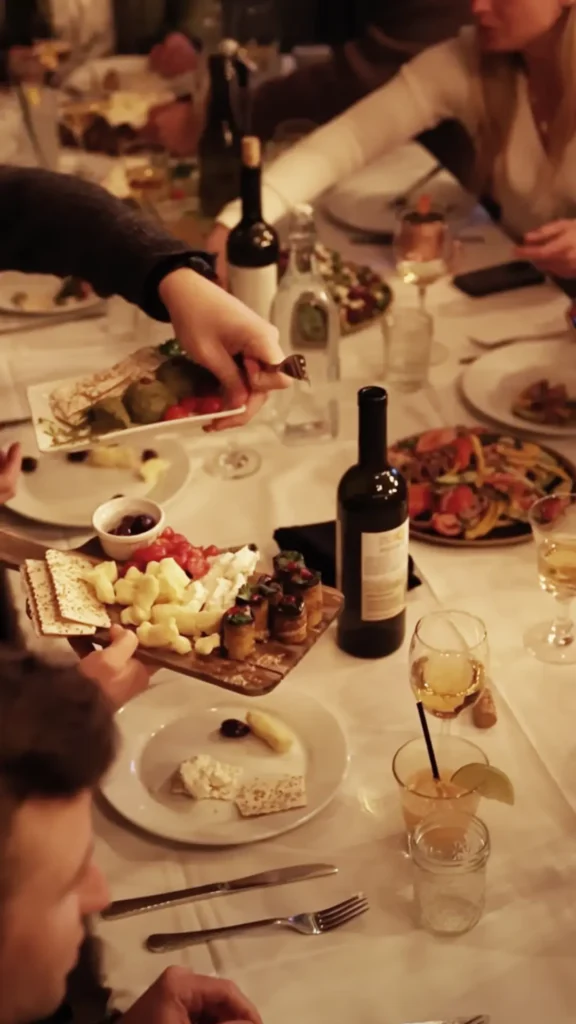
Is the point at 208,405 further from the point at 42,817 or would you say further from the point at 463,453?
the point at 42,817

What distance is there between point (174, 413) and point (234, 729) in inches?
16.5

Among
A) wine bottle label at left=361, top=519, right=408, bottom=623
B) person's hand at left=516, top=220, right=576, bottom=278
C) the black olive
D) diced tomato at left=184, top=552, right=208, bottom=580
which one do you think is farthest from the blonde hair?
the black olive

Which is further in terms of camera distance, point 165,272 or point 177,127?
point 177,127

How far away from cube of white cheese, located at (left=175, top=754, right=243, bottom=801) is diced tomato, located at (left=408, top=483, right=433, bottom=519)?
482 millimetres

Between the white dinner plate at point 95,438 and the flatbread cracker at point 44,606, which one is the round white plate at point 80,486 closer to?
the white dinner plate at point 95,438

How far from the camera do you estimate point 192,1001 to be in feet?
2.93

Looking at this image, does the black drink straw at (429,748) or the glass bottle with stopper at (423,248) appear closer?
the black drink straw at (429,748)

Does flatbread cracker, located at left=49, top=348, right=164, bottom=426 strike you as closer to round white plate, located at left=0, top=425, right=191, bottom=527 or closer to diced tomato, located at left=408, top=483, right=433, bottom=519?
round white plate, located at left=0, top=425, right=191, bottom=527

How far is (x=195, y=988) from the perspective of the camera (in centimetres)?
90

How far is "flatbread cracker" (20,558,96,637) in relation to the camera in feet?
3.69

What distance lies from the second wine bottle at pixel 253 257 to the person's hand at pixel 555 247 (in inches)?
15.5

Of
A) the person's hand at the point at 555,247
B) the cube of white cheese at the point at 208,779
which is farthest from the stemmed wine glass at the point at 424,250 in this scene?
the cube of white cheese at the point at 208,779

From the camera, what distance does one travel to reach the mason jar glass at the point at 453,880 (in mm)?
967

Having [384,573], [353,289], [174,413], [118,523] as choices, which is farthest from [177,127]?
[384,573]
